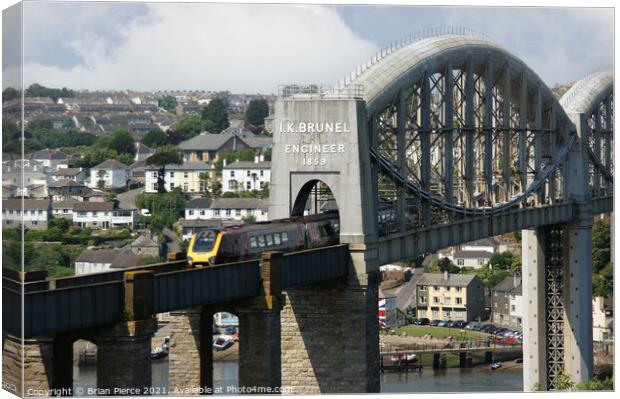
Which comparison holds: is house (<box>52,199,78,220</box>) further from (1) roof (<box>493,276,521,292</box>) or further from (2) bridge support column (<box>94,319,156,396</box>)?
(2) bridge support column (<box>94,319,156,396</box>)

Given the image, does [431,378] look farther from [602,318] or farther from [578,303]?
[578,303]

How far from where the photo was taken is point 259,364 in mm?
67750

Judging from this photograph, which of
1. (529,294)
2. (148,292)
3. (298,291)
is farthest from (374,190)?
(529,294)

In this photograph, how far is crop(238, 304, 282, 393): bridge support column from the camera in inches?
2657

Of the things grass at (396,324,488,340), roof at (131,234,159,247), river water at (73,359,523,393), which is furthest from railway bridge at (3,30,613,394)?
roof at (131,234,159,247)

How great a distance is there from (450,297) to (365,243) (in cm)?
11286

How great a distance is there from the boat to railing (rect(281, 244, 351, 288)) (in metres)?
81.9

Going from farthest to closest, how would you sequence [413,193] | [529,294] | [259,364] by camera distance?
[529,294] < [413,193] < [259,364]

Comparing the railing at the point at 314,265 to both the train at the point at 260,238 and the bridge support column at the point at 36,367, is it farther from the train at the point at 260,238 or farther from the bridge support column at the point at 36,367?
the bridge support column at the point at 36,367

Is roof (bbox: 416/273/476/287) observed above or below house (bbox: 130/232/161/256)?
below

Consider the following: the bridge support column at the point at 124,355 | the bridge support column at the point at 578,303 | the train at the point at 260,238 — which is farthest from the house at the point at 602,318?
the bridge support column at the point at 124,355

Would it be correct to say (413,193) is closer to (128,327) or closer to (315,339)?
(315,339)

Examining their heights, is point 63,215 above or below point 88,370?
above

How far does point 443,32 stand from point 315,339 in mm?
23851
